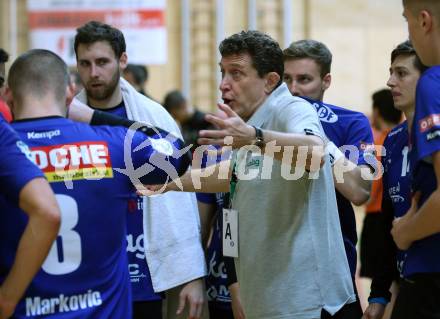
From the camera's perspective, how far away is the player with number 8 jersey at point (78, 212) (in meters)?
3.24

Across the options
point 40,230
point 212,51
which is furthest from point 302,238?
point 212,51

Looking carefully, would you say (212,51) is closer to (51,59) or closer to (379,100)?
(379,100)

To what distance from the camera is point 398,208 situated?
410 centimetres

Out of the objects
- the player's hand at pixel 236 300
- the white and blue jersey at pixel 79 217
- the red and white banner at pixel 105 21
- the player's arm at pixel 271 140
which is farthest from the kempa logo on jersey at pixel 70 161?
the red and white banner at pixel 105 21

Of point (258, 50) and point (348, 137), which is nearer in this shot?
point (258, 50)

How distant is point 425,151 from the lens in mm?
2971

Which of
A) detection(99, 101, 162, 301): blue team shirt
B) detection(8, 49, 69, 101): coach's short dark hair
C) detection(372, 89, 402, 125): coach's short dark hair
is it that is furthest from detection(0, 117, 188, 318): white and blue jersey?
detection(372, 89, 402, 125): coach's short dark hair

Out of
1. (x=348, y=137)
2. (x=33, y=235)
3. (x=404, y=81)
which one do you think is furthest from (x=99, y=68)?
(x=33, y=235)

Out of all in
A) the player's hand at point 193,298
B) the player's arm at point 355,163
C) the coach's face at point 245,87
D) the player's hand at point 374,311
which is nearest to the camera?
the coach's face at point 245,87

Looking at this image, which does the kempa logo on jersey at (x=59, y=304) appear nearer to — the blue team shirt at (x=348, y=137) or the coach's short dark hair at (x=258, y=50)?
the coach's short dark hair at (x=258, y=50)

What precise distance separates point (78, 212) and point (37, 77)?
57 cm

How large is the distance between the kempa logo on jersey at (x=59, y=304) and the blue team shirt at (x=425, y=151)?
132cm

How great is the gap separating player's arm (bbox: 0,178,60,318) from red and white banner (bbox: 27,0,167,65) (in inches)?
373

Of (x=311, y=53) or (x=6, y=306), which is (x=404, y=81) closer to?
(x=311, y=53)
